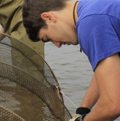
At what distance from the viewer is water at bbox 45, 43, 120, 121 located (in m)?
7.59

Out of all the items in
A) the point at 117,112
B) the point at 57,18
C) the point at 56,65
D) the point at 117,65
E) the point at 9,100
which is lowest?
the point at 56,65

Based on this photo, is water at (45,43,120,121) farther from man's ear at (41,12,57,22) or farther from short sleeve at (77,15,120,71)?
short sleeve at (77,15,120,71)

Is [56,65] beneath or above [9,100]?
beneath

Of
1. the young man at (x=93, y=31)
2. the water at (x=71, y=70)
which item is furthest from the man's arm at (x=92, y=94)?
the water at (x=71, y=70)

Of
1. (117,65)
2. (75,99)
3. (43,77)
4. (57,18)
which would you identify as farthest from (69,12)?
(75,99)

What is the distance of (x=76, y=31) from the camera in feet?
8.34

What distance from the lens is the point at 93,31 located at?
237 centimetres

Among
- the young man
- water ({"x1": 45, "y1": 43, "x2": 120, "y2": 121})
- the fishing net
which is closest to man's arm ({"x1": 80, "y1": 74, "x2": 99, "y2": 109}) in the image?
the young man

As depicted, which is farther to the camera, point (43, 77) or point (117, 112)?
point (43, 77)

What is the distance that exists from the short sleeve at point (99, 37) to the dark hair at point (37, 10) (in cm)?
28

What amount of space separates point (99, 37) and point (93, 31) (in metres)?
0.05

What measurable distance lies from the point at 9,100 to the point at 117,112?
1.46 meters

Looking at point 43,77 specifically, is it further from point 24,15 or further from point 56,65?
point 56,65

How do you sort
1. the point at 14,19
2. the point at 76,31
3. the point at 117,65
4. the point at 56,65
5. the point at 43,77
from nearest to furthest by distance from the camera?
the point at 117,65 < the point at 76,31 < the point at 43,77 < the point at 14,19 < the point at 56,65
